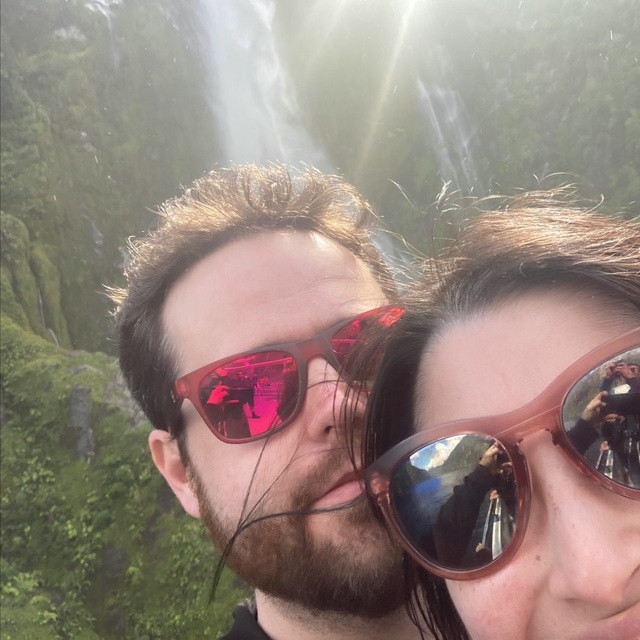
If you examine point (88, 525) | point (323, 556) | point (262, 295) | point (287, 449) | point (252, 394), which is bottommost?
point (88, 525)

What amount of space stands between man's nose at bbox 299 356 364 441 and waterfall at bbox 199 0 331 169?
13183 mm

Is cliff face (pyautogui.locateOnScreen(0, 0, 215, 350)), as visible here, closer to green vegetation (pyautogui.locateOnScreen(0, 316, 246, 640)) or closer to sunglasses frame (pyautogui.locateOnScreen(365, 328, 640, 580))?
green vegetation (pyautogui.locateOnScreen(0, 316, 246, 640))

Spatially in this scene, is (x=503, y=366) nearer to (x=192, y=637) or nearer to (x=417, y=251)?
(x=417, y=251)

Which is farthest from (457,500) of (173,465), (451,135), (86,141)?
(451,135)

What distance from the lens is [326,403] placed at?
1.28 metres

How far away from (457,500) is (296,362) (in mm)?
647

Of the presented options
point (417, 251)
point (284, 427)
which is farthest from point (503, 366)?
point (284, 427)

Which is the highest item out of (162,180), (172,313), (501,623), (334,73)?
(334,73)

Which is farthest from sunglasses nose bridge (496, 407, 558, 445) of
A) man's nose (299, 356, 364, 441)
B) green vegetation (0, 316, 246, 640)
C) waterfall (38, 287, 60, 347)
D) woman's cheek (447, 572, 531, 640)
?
waterfall (38, 287, 60, 347)

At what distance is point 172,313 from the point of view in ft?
5.51

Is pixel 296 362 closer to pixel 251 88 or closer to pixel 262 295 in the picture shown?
pixel 262 295

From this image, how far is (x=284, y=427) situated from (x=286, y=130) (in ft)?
47.0

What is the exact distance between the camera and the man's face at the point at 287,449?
119 centimetres

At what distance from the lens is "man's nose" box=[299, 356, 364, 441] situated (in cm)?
122
